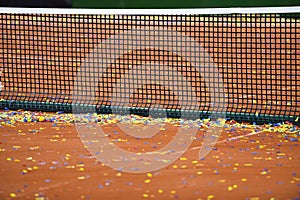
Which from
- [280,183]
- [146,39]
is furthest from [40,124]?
[146,39]

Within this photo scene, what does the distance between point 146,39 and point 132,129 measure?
3.45 metres

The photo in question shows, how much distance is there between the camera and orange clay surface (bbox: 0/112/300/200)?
414 cm

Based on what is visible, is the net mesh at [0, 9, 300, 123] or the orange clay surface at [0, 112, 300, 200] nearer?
the orange clay surface at [0, 112, 300, 200]

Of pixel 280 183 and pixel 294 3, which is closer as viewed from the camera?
pixel 280 183

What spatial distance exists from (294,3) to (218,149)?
530 centimetres

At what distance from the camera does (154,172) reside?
4535 millimetres

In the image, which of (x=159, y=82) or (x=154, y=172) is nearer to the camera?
(x=154, y=172)

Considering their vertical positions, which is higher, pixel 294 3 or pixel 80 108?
pixel 294 3

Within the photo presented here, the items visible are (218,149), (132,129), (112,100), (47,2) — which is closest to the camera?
(218,149)

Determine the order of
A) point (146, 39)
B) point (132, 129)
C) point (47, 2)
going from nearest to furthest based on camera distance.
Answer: point (132, 129) < point (146, 39) < point (47, 2)

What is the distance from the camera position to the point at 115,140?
5316mm

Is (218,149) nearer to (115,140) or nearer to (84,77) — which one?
(115,140)

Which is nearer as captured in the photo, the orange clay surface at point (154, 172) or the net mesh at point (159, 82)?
the orange clay surface at point (154, 172)

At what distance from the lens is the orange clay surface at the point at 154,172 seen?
4.14 metres
